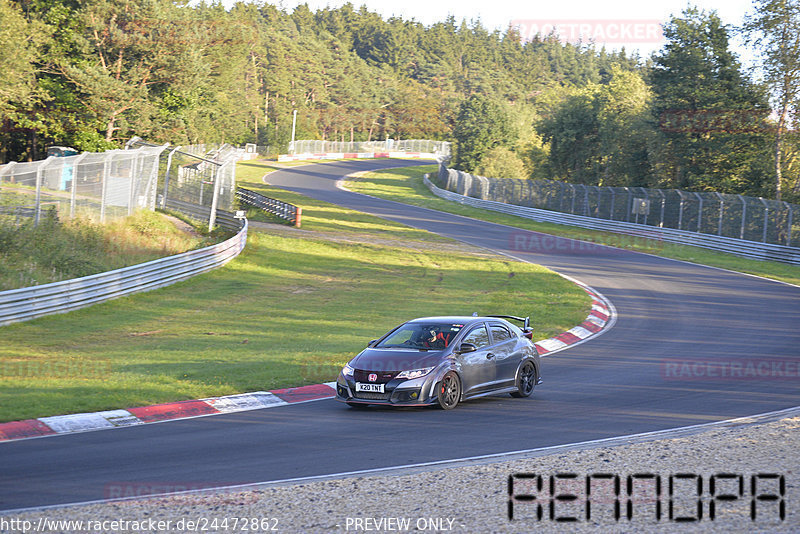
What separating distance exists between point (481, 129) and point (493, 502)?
77653 mm

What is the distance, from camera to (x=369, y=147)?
124438 mm

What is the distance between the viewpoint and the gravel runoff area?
259 inches

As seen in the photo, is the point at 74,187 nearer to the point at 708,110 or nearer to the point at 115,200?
the point at 115,200

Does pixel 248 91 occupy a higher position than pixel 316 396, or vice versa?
pixel 248 91

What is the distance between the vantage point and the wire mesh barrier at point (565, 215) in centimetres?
3662

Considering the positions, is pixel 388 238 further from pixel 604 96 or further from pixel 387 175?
pixel 387 175

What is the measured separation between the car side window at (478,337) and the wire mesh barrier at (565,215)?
26.6 metres

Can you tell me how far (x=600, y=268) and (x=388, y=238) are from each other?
443 inches

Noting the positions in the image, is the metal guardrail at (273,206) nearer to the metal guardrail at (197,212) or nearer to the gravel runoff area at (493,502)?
the metal guardrail at (197,212)

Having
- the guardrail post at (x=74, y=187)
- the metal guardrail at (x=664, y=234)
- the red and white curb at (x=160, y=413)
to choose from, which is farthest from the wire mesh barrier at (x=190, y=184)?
the metal guardrail at (x=664, y=234)

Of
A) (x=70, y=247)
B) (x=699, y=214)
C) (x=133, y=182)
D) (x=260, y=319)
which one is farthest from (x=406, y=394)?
(x=699, y=214)

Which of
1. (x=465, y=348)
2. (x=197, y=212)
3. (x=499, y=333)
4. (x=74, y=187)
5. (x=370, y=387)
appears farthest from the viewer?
(x=197, y=212)

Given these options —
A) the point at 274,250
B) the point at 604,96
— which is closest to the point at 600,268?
the point at 274,250

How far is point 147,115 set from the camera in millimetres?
47438
